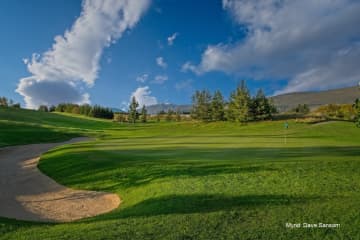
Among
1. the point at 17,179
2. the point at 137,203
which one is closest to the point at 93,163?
the point at 17,179

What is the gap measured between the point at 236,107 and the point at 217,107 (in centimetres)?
954

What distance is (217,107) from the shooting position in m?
65.6

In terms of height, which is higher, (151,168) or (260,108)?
(260,108)

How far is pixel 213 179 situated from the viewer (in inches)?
363

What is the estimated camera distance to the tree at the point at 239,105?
54000 mm

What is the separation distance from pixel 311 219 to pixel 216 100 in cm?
6157

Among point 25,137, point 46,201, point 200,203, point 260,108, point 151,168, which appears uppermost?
point 260,108

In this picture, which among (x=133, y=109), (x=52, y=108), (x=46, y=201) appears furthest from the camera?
(x=52, y=108)

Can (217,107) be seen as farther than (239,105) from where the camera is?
Yes

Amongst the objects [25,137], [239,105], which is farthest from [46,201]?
[239,105]

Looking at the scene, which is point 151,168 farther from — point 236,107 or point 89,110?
point 89,110

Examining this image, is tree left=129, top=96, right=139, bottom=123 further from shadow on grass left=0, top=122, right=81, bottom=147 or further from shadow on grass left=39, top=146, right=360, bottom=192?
shadow on grass left=39, top=146, right=360, bottom=192

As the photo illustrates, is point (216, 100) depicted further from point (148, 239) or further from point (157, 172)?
point (148, 239)

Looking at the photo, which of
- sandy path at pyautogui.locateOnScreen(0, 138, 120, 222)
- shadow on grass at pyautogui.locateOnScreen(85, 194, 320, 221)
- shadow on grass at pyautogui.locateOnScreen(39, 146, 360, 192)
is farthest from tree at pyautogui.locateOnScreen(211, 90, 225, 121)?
shadow on grass at pyautogui.locateOnScreen(85, 194, 320, 221)
